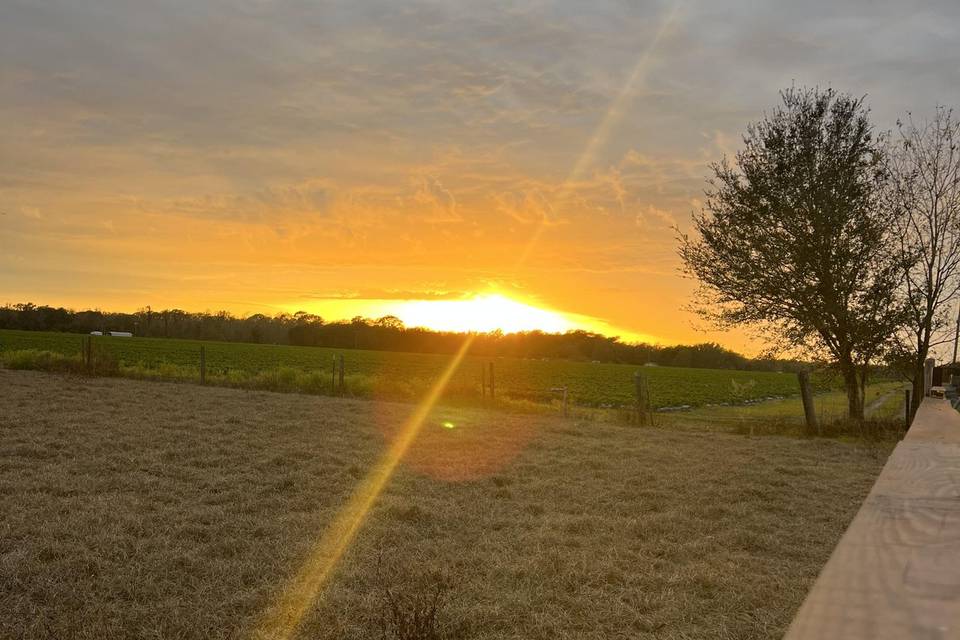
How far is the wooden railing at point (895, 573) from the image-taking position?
0.75m

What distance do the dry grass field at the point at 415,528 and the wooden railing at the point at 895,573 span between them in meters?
4.30

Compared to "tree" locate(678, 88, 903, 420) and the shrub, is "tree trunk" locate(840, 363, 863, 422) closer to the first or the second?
"tree" locate(678, 88, 903, 420)

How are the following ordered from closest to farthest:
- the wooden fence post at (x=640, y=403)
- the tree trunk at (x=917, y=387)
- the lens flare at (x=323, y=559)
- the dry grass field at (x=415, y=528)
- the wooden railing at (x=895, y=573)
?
the wooden railing at (x=895, y=573), the lens flare at (x=323, y=559), the dry grass field at (x=415, y=528), the tree trunk at (x=917, y=387), the wooden fence post at (x=640, y=403)

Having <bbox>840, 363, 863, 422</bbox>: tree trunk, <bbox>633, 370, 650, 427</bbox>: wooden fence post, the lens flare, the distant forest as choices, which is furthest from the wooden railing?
the distant forest

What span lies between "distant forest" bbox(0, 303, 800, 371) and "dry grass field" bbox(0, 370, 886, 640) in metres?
89.8

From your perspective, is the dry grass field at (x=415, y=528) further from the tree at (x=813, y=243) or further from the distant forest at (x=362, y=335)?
the distant forest at (x=362, y=335)

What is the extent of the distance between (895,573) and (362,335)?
108324 mm

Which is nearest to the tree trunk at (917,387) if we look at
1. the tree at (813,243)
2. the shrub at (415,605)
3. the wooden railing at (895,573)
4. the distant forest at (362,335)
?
the tree at (813,243)

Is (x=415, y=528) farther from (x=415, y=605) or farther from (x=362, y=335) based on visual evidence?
(x=362, y=335)

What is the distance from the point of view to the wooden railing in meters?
0.75

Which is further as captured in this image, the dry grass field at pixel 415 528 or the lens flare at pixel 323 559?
the dry grass field at pixel 415 528

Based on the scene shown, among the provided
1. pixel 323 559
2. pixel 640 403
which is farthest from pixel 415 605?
pixel 640 403

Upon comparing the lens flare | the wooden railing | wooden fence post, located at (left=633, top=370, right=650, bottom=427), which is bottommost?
the lens flare

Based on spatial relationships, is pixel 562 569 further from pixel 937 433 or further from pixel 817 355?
pixel 817 355
